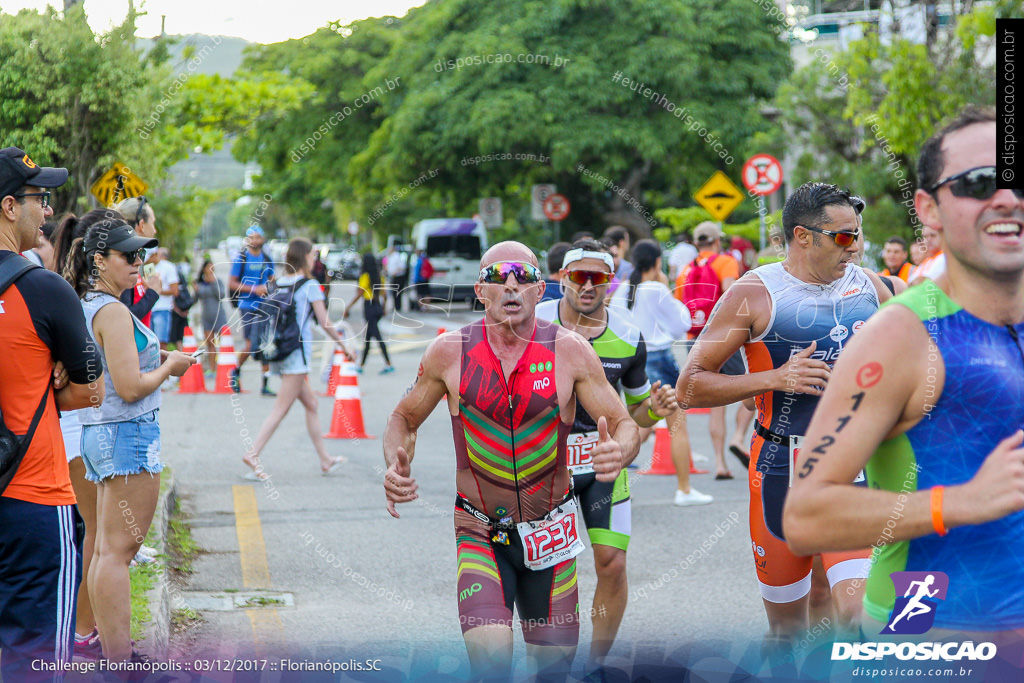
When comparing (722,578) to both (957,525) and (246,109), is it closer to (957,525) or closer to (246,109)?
(957,525)

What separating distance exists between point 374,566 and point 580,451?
7.85 feet

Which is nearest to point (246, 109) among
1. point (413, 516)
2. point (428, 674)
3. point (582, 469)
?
point (413, 516)

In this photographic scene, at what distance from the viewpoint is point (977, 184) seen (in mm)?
2182

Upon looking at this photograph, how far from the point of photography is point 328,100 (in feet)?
117

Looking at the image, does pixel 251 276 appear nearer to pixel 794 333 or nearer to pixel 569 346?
pixel 569 346

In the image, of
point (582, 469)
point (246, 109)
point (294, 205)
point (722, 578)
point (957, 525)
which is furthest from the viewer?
point (294, 205)

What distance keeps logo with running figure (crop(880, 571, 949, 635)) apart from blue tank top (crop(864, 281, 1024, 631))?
1cm

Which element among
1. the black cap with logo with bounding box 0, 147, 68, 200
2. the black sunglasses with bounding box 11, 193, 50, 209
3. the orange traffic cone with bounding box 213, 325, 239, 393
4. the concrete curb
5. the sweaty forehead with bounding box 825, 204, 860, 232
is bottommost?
the orange traffic cone with bounding box 213, 325, 239, 393

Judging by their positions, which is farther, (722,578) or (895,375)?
(722,578)

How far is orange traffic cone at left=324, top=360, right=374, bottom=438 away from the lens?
38.4 feet

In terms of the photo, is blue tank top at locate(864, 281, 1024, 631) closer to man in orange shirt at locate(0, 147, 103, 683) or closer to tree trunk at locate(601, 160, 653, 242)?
man in orange shirt at locate(0, 147, 103, 683)

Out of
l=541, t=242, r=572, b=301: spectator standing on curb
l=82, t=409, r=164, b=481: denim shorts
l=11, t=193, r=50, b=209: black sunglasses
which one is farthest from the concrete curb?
l=541, t=242, r=572, b=301: spectator standing on curb

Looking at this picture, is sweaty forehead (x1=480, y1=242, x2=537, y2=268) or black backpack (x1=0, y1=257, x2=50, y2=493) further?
sweaty forehead (x1=480, y1=242, x2=537, y2=268)

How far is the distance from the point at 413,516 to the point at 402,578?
5.77 feet
